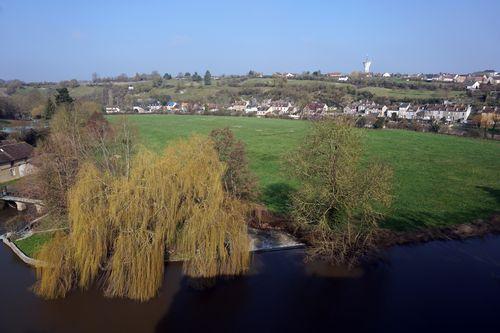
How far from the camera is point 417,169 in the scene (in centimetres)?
4378

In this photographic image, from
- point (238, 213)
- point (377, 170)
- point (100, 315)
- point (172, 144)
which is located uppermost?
point (172, 144)

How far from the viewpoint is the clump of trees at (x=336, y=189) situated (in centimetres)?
2075

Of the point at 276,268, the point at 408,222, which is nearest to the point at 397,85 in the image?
the point at 408,222

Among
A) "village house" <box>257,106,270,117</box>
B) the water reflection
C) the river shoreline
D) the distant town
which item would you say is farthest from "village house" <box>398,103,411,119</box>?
the water reflection

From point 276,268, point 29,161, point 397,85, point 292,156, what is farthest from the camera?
point 397,85

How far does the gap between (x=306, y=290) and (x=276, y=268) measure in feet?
8.06

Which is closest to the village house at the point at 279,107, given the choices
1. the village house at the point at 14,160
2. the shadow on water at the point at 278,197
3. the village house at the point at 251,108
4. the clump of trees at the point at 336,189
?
the village house at the point at 251,108

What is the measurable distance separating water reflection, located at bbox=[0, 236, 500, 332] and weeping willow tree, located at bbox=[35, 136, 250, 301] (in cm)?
92

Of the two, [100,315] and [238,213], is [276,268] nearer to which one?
[238,213]

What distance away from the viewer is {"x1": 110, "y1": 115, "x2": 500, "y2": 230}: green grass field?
29.7 metres

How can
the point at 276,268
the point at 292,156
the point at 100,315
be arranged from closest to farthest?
1. the point at 100,315
2. the point at 276,268
3. the point at 292,156

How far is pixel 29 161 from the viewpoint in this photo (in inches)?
1571

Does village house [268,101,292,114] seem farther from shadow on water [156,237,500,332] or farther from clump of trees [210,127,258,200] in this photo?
shadow on water [156,237,500,332]

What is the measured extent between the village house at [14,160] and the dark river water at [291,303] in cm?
1960
